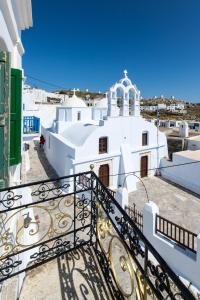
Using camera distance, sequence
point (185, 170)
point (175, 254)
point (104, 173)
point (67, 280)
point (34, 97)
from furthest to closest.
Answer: point (34, 97) < point (185, 170) < point (104, 173) < point (175, 254) < point (67, 280)

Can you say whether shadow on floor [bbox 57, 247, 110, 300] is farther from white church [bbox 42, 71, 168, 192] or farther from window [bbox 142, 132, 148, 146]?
window [bbox 142, 132, 148, 146]

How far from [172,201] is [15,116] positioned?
12.0 m

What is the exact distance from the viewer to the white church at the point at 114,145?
1412 centimetres

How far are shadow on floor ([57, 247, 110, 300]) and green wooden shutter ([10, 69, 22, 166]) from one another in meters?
1.80

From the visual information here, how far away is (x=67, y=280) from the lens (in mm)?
3102

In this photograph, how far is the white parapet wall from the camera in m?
7.38

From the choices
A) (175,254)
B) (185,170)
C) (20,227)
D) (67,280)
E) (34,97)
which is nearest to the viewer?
(67,280)

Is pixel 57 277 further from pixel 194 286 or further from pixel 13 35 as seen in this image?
pixel 194 286

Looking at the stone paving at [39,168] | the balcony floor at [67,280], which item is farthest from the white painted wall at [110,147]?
the balcony floor at [67,280]

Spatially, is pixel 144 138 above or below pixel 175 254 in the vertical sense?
above

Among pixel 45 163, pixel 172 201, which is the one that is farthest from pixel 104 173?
pixel 45 163

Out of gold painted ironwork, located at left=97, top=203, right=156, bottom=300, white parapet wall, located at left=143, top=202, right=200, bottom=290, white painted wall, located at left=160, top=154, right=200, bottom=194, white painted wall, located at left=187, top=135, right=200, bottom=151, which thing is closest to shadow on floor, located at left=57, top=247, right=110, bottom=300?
gold painted ironwork, located at left=97, top=203, right=156, bottom=300

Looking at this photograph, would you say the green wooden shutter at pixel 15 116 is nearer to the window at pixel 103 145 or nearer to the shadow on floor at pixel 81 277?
the shadow on floor at pixel 81 277

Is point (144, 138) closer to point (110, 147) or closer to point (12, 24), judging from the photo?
point (110, 147)
